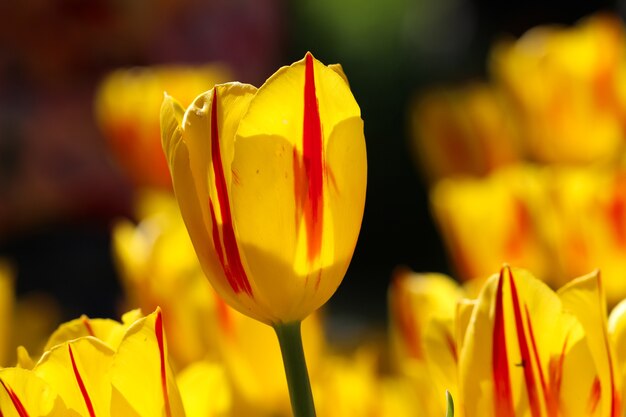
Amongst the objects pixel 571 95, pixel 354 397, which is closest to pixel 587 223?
pixel 354 397

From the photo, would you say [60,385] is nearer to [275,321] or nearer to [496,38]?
[275,321]

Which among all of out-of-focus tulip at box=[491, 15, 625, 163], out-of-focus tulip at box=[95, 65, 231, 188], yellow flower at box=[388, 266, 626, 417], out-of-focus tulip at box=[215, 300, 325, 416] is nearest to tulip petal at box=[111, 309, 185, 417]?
yellow flower at box=[388, 266, 626, 417]

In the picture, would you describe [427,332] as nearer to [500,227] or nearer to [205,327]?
[205,327]

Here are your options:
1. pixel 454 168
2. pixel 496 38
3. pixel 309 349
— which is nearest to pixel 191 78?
pixel 454 168

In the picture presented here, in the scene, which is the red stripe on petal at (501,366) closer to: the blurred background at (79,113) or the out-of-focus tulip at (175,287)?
the out-of-focus tulip at (175,287)

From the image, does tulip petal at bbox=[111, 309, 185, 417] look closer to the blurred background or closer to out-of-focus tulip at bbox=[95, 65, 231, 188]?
out-of-focus tulip at bbox=[95, 65, 231, 188]
